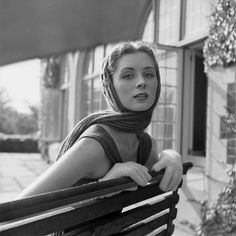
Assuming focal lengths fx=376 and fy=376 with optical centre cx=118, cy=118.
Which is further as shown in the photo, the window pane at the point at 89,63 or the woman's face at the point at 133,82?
the window pane at the point at 89,63

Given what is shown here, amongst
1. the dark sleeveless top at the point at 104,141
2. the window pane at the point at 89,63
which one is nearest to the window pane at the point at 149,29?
the window pane at the point at 89,63

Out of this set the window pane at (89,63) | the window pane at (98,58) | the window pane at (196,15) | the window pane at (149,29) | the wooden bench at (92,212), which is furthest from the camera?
the window pane at (89,63)

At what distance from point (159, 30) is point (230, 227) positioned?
259cm

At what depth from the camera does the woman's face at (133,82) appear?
3.26 ft

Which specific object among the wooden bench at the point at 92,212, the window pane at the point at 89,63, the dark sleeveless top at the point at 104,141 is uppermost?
the window pane at the point at 89,63

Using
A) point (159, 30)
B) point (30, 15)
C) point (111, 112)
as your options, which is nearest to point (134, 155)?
point (111, 112)

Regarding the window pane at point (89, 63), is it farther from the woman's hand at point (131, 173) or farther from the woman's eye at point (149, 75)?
the woman's hand at point (131, 173)

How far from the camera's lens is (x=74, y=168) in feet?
2.85

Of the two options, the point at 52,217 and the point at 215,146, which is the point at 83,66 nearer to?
the point at 215,146

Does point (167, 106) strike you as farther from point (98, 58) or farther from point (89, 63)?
point (89, 63)

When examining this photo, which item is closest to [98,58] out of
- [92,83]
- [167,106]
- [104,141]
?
[92,83]

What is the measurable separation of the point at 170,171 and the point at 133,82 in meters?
0.27

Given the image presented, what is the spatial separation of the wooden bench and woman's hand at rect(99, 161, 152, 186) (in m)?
0.02

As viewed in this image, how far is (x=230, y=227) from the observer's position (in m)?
3.04
